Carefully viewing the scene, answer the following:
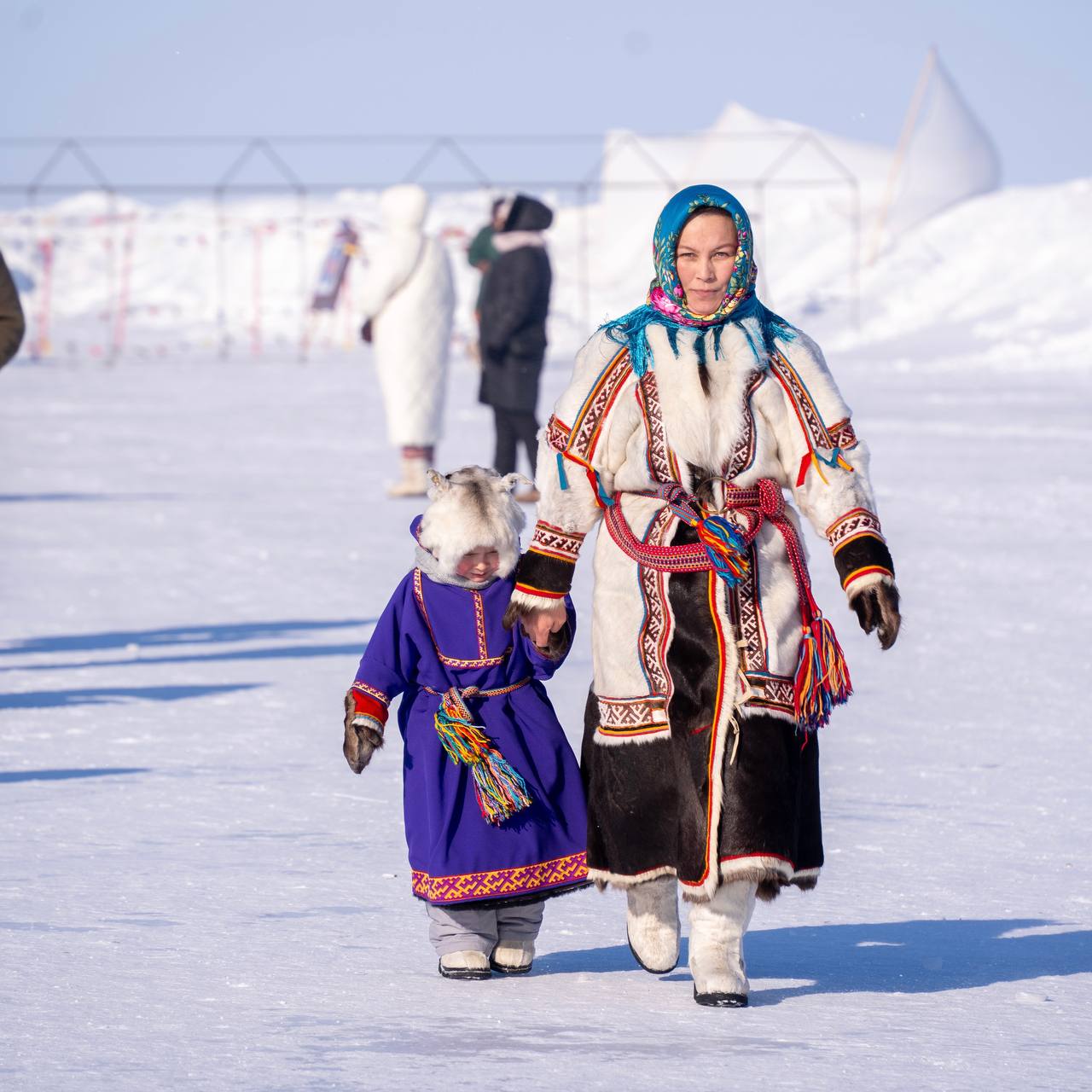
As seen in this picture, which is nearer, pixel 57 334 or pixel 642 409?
pixel 642 409

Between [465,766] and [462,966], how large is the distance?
32cm

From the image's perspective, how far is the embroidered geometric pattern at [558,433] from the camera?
369cm

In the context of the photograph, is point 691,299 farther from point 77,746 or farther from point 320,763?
point 77,746

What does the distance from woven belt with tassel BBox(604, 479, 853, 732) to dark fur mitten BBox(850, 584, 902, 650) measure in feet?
0.20

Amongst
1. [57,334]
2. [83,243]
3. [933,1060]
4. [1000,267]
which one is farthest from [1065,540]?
[83,243]

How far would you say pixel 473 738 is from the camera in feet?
12.1

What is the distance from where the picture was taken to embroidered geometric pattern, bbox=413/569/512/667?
3.76m

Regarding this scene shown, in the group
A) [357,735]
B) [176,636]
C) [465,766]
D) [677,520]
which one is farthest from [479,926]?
[176,636]

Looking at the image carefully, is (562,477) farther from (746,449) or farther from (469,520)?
(746,449)

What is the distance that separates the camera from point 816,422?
366 centimetres

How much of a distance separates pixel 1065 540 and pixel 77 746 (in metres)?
6.21

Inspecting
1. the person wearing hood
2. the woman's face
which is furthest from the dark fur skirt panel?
the person wearing hood

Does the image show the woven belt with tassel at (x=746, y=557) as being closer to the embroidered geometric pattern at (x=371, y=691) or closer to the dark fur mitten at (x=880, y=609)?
the dark fur mitten at (x=880, y=609)

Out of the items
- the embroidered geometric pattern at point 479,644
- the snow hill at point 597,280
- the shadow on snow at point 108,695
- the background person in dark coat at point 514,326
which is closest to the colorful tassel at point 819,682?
the embroidered geometric pattern at point 479,644
